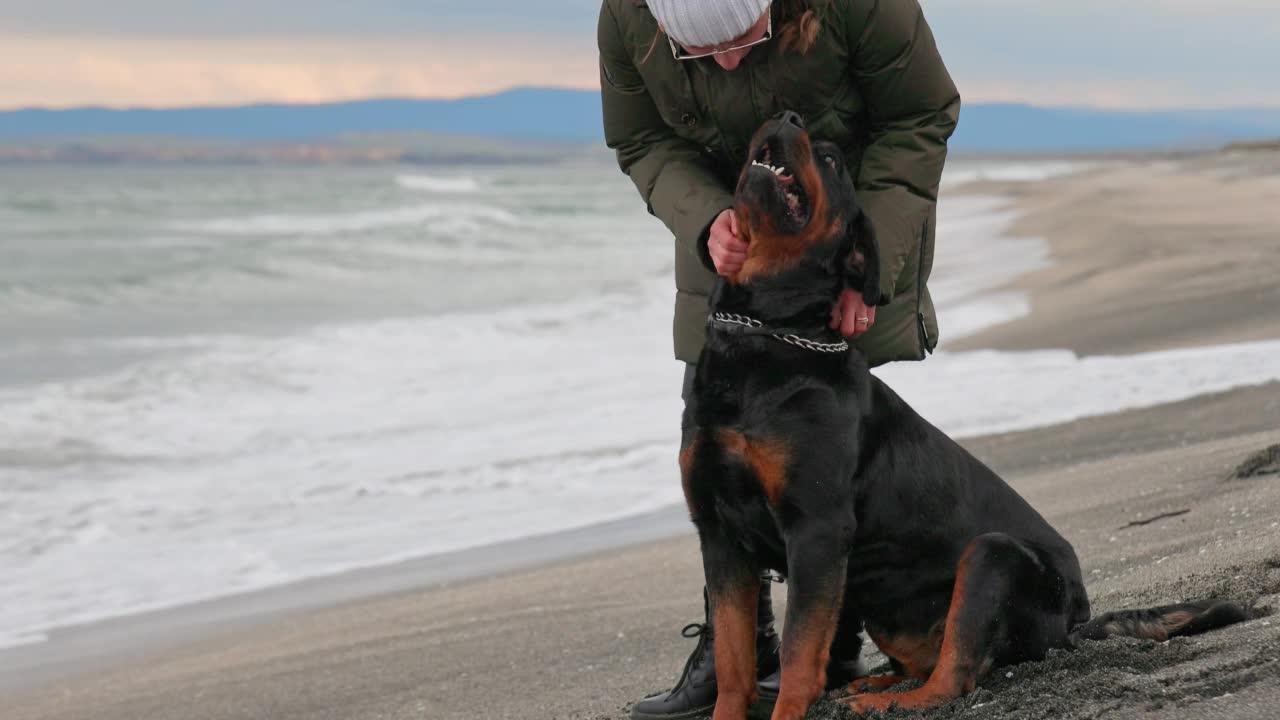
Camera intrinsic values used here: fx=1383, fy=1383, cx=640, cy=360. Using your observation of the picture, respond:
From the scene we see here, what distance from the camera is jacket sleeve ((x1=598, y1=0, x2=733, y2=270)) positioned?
3.31 meters

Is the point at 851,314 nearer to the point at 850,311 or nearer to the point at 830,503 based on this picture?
the point at 850,311

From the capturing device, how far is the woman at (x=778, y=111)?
10.2ft

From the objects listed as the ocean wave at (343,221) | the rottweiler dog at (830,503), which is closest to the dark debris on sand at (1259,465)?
the rottweiler dog at (830,503)

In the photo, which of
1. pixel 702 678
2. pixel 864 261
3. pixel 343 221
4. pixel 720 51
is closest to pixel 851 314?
pixel 864 261

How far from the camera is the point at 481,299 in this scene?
18422 millimetres

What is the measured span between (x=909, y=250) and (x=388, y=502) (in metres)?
4.58

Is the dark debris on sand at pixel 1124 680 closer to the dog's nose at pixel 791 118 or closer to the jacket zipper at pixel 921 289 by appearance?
the jacket zipper at pixel 921 289


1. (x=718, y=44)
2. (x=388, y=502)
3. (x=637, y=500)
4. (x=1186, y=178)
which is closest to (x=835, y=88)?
(x=718, y=44)

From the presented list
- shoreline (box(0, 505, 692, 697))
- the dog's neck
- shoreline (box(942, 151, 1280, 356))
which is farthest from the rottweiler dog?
shoreline (box(942, 151, 1280, 356))

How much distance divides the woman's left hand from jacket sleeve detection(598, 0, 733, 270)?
1.08 ft

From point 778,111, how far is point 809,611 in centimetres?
114

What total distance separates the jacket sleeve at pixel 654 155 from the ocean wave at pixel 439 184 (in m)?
52.9

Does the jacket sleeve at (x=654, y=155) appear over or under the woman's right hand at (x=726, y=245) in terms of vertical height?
over

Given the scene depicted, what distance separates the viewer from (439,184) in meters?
61.7
